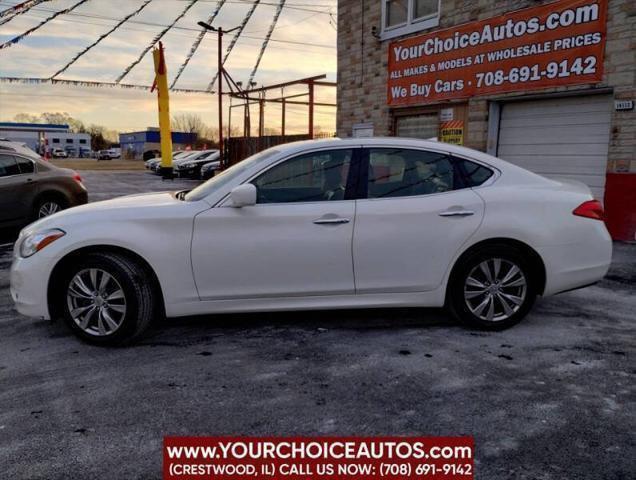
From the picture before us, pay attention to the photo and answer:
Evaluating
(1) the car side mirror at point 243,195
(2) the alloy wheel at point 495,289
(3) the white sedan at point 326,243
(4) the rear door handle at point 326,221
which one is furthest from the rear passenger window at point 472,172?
(1) the car side mirror at point 243,195

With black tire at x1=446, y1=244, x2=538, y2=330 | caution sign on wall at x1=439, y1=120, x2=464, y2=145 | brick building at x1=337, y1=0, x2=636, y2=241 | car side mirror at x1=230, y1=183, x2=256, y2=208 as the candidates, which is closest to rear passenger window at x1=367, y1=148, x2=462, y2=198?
black tire at x1=446, y1=244, x2=538, y2=330

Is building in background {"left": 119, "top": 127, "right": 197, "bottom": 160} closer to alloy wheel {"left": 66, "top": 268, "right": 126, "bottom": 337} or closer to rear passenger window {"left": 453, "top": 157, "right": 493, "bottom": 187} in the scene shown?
alloy wheel {"left": 66, "top": 268, "right": 126, "bottom": 337}

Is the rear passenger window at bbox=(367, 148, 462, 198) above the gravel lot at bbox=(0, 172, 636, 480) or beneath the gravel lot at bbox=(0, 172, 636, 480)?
above

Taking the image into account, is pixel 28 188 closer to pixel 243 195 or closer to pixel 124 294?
pixel 124 294

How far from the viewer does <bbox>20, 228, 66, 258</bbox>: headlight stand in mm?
4207

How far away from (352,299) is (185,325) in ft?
5.06

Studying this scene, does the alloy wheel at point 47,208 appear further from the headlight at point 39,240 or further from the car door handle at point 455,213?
the car door handle at point 455,213

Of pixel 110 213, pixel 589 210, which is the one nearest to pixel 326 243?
pixel 110 213

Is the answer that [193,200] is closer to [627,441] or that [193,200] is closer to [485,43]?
[627,441]

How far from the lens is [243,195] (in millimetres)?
4180

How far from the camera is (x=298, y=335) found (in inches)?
178

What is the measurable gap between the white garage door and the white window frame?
2.67 meters

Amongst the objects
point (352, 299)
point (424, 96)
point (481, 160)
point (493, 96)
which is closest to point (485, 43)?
point (493, 96)

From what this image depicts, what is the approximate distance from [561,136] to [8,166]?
966 cm
